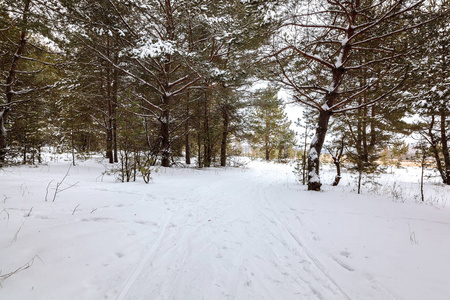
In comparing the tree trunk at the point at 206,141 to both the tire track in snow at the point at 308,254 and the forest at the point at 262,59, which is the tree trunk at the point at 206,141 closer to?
the forest at the point at 262,59

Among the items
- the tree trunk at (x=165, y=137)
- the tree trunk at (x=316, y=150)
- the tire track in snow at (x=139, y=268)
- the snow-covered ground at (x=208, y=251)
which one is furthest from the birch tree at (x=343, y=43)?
the tree trunk at (x=165, y=137)

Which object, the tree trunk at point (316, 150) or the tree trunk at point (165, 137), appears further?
the tree trunk at point (165, 137)

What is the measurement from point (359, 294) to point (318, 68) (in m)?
7.46

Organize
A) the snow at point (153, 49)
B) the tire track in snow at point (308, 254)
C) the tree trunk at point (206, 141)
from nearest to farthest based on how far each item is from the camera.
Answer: the tire track in snow at point (308, 254) → the snow at point (153, 49) → the tree trunk at point (206, 141)

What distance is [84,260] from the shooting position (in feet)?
6.19

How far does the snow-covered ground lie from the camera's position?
5.38 feet

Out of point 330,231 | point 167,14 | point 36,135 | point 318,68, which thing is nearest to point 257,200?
point 330,231

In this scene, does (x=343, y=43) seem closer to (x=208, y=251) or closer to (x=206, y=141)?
(x=208, y=251)

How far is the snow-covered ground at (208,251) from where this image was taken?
1639 mm

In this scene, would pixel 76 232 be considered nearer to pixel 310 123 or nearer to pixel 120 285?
pixel 120 285

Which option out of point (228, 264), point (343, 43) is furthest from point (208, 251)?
point (343, 43)

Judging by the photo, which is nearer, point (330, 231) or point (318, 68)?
point (330, 231)

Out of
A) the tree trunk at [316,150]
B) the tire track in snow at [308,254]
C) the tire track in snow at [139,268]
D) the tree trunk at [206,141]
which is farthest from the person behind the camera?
the tree trunk at [206,141]

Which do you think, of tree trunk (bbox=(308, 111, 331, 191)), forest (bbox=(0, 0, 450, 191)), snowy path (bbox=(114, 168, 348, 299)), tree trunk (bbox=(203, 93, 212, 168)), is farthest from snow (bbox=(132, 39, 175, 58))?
tree trunk (bbox=(203, 93, 212, 168))
